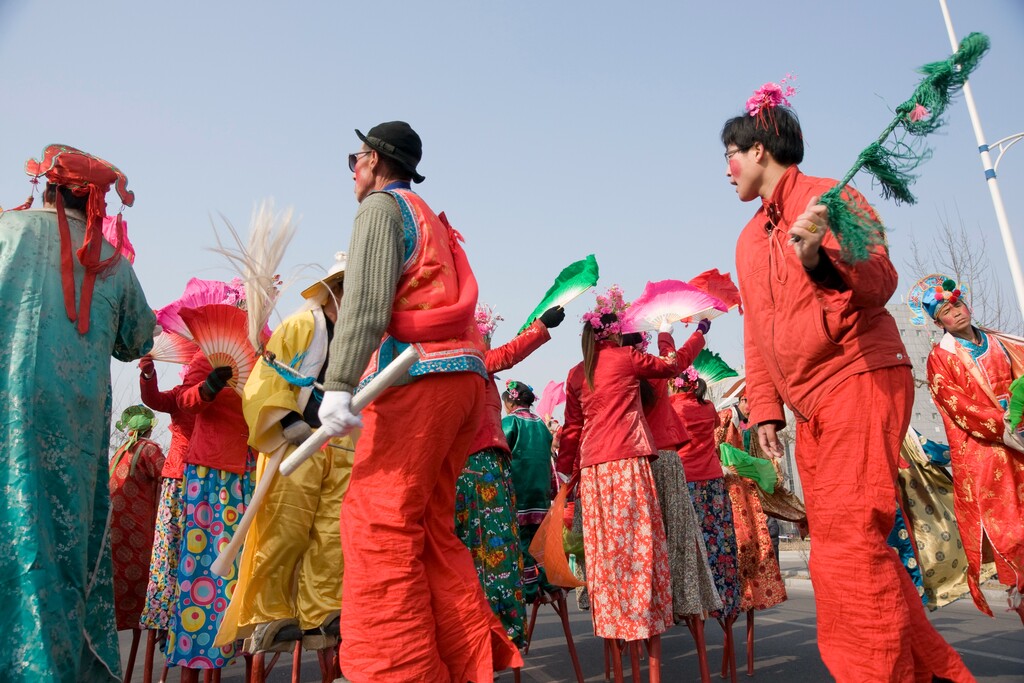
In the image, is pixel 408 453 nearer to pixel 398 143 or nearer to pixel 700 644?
pixel 398 143

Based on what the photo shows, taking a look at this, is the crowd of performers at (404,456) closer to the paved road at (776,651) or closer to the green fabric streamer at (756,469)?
the paved road at (776,651)

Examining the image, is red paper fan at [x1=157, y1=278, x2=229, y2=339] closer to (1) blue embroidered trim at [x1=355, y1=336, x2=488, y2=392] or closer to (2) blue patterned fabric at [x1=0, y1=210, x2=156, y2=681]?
(2) blue patterned fabric at [x1=0, y1=210, x2=156, y2=681]

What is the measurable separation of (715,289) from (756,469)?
5.10 ft

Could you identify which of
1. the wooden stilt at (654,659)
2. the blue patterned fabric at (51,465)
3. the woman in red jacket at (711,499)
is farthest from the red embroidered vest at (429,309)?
the woman in red jacket at (711,499)

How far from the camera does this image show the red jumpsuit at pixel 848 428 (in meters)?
2.62

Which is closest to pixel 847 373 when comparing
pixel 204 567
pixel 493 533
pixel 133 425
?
pixel 493 533

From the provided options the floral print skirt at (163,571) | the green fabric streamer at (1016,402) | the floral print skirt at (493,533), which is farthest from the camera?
the floral print skirt at (163,571)

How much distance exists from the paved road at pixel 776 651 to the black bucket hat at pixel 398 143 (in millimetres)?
3978

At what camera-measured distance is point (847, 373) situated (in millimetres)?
2840

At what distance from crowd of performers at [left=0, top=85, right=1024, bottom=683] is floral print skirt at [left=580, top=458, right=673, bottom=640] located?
14 millimetres

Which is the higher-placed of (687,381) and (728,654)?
(687,381)

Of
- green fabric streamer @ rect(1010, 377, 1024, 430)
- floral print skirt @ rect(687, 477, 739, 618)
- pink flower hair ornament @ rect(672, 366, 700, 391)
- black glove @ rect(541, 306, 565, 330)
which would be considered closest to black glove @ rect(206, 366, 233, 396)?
black glove @ rect(541, 306, 565, 330)

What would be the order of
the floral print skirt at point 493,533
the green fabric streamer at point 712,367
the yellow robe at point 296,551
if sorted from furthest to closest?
1. the green fabric streamer at point 712,367
2. the floral print skirt at point 493,533
3. the yellow robe at point 296,551

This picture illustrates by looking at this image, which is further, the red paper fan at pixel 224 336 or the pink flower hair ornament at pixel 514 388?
the pink flower hair ornament at pixel 514 388
